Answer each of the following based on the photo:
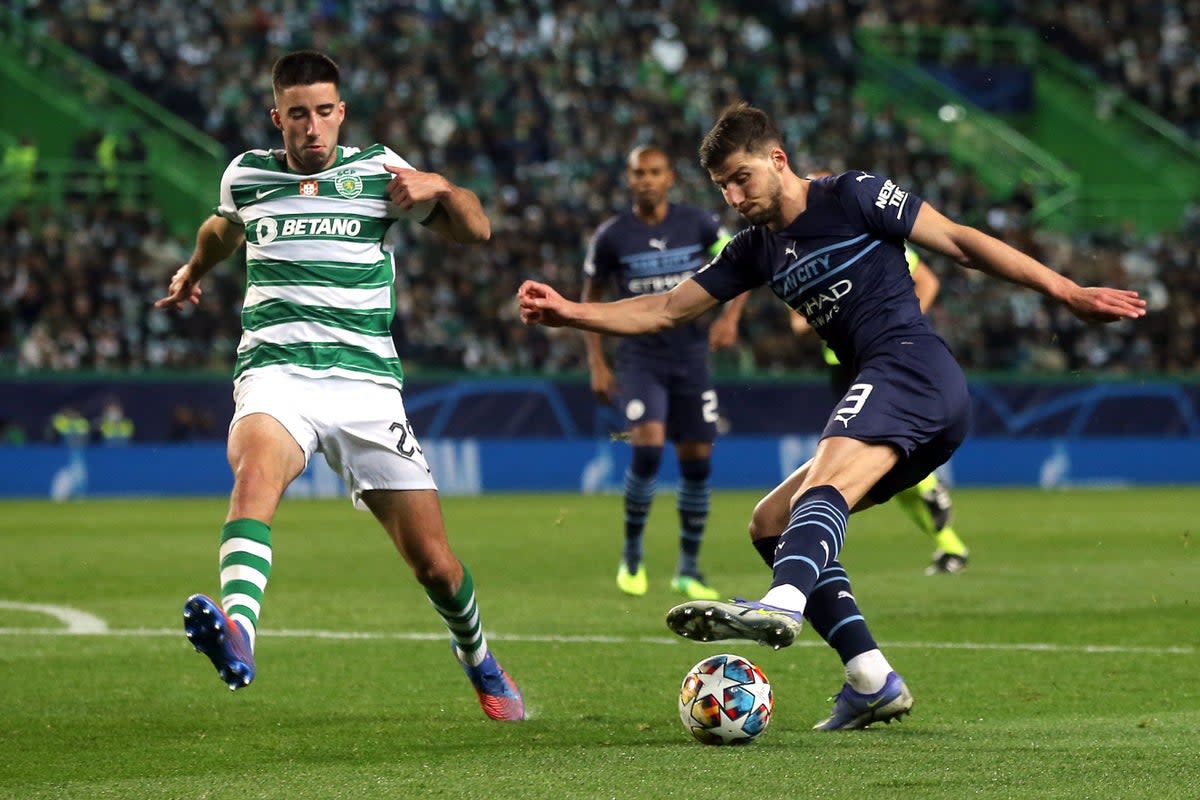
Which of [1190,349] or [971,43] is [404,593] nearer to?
[1190,349]

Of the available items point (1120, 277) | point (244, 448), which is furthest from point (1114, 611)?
point (1120, 277)

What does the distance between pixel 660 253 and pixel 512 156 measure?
19.5 m

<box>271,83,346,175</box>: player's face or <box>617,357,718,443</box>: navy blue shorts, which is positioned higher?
<box>271,83,346,175</box>: player's face

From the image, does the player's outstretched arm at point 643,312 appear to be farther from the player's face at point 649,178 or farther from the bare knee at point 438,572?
the player's face at point 649,178

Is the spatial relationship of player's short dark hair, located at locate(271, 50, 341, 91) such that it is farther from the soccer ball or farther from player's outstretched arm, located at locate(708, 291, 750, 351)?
player's outstretched arm, located at locate(708, 291, 750, 351)

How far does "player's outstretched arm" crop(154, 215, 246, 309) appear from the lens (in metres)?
6.78

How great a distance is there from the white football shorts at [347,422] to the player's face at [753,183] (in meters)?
1.39

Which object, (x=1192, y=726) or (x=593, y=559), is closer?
(x=1192, y=726)

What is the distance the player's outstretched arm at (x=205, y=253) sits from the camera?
678 centimetres

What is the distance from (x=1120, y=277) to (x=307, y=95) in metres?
26.4

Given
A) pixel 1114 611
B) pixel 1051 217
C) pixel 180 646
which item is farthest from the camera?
pixel 1051 217

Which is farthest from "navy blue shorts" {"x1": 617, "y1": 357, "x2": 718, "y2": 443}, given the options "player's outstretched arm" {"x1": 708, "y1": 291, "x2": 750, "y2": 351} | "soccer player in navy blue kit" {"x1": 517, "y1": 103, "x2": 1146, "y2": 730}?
"soccer player in navy blue kit" {"x1": 517, "y1": 103, "x2": 1146, "y2": 730}

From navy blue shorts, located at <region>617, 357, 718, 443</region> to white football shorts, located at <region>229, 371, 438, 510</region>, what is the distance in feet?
18.2

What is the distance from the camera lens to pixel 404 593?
12023mm
